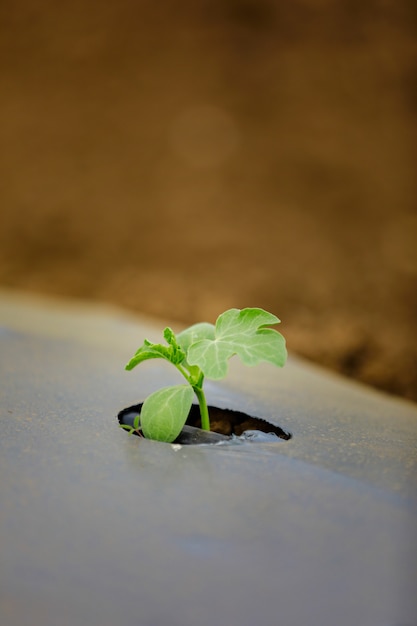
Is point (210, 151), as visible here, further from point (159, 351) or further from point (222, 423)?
point (159, 351)

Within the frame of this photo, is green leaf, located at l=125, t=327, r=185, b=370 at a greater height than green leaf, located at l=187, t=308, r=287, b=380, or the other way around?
green leaf, located at l=187, t=308, r=287, b=380

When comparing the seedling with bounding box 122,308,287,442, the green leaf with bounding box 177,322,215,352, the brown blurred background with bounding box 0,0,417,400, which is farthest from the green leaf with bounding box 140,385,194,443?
the brown blurred background with bounding box 0,0,417,400

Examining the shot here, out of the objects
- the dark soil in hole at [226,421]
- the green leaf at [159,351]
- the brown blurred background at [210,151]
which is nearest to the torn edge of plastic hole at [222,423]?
the dark soil in hole at [226,421]

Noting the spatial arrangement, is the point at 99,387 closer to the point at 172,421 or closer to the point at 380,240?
the point at 172,421

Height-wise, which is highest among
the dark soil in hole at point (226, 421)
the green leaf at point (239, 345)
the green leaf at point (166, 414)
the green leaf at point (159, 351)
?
the green leaf at point (239, 345)

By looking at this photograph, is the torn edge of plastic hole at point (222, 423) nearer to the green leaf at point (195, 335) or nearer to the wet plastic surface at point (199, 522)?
the wet plastic surface at point (199, 522)

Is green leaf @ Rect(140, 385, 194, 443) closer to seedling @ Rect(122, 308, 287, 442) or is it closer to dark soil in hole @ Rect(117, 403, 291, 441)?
seedling @ Rect(122, 308, 287, 442)
